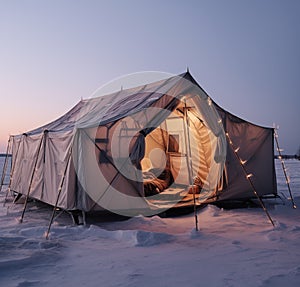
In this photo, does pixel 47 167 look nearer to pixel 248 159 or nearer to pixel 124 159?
pixel 124 159

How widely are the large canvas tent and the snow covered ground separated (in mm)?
659

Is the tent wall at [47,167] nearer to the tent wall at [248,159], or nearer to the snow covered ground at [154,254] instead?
the snow covered ground at [154,254]

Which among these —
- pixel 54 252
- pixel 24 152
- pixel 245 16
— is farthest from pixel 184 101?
pixel 245 16

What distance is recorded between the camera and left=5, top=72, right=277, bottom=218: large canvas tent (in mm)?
5559

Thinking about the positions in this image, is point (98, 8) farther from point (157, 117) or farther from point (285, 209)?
point (285, 209)

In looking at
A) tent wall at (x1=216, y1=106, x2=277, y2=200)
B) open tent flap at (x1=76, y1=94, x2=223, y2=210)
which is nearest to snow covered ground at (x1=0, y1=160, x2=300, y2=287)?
open tent flap at (x1=76, y1=94, x2=223, y2=210)

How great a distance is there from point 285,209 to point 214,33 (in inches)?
342

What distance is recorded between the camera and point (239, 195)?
7.11m

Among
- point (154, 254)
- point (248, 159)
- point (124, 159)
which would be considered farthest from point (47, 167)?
point (248, 159)

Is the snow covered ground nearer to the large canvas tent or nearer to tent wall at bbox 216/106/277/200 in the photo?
the large canvas tent

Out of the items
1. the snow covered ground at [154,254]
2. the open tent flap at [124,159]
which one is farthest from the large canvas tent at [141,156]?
the snow covered ground at [154,254]

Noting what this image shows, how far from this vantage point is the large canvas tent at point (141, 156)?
219 inches

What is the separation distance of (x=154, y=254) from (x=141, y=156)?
8.18 ft

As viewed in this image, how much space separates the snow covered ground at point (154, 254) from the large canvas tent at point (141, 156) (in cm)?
66
